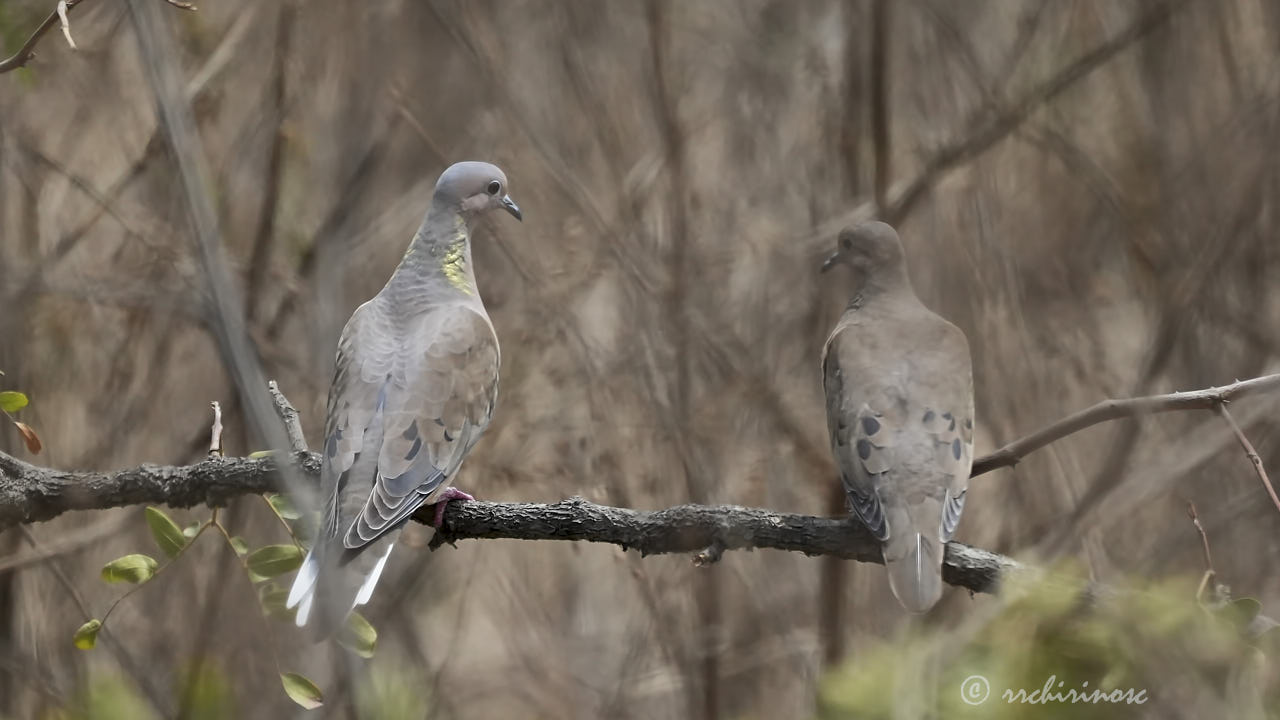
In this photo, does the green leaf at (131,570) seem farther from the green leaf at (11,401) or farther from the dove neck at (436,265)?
the dove neck at (436,265)

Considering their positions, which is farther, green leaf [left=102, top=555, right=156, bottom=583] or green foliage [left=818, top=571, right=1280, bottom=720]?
green leaf [left=102, top=555, right=156, bottom=583]

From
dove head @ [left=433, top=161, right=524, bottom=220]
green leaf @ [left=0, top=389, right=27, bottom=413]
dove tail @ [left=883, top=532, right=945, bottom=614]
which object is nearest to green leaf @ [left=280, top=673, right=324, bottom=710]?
green leaf @ [left=0, top=389, right=27, bottom=413]

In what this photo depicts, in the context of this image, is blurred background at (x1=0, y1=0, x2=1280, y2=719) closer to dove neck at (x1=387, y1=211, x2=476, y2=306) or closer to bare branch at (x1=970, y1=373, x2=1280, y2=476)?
dove neck at (x1=387, y1=211, x2=476, y2=306)

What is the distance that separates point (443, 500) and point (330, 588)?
36 cm

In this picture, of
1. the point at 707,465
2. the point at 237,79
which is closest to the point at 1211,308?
the point at 707,465

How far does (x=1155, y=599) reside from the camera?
1491 mm

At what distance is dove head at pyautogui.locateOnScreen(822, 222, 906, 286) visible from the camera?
286cm

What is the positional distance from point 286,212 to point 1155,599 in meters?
3.56

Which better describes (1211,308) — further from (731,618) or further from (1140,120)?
(731,618)

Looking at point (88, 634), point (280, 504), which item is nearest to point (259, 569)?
point (280, 504)

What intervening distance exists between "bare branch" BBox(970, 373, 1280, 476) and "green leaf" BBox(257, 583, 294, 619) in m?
1.17

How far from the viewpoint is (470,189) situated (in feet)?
8.59

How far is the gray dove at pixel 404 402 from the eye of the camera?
2.09m

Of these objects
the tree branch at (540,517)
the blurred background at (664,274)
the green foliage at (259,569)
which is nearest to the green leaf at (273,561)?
the green foliage at (259,569)
